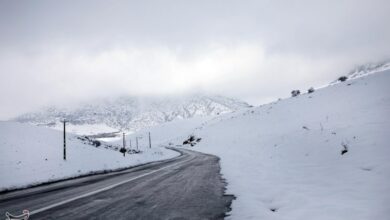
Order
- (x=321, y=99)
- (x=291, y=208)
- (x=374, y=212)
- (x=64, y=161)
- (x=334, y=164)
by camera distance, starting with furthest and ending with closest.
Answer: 1. (x=321, y=99)
2. (x=64, y=161)
3. (x=334, y=164)
4. (x=291, y=208)
5. (x=374, y=212)

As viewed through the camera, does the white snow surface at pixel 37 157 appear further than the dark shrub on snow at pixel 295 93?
No

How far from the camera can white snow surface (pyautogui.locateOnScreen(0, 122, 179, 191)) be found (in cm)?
2218

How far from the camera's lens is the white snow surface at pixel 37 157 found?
22.2 meters

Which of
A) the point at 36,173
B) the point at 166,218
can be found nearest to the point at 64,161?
the point at 36,173

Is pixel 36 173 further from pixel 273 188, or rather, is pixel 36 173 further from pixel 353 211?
pixel 353 211

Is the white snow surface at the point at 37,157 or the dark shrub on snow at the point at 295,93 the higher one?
the dark shrub on snow at the point at 295,93

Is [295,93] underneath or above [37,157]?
above

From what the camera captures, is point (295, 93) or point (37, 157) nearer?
point (37, 157)

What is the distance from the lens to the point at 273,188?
9836 millimetres

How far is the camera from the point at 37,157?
28.4 m

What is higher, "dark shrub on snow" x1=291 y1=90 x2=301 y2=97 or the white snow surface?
"dark shrub on snow" x1=291 y1=90 x2=301 y2=97

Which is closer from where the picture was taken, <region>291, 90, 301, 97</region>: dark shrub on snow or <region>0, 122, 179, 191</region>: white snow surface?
<region>0, 122, 179, 191</region>: white snow surface

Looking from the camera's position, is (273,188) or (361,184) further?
(273,188)

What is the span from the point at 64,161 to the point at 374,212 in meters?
29.5
